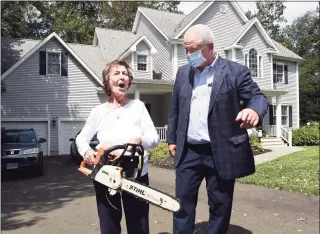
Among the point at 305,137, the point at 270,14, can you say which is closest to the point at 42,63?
the point at 305,137

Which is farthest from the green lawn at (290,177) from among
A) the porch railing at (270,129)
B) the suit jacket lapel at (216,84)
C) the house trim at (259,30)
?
the house trim at (259,30)

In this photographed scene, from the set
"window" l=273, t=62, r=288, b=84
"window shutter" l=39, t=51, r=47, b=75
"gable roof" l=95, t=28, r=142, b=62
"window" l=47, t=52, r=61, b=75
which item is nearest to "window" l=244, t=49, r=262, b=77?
"window" l=273, t=62, r=288, b=84

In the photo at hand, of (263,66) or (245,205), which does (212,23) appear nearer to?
(263,66)

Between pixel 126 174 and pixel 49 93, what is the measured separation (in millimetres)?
17452

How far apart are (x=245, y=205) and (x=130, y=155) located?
4807mm

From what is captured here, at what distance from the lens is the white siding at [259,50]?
2319 cm

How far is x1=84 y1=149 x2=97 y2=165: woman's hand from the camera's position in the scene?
118 inches

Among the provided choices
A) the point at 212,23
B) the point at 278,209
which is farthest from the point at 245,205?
the point at 212,23

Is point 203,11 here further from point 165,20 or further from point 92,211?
point 92,211

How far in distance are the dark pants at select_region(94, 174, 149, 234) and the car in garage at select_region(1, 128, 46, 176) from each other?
30.4 feet

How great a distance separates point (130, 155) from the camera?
9.66ft

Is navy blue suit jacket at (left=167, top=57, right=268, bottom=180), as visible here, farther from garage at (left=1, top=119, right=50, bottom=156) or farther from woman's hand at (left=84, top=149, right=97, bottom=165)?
garage at (left=1, top=119, right=50, bottom=156)

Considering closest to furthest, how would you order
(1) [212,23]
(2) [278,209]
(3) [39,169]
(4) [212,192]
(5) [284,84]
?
(4) [212,192] → (2) [278,209] → (3) [39,169] → (1) [212,23] → (5) [284,84]

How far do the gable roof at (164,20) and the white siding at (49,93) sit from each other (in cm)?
602
